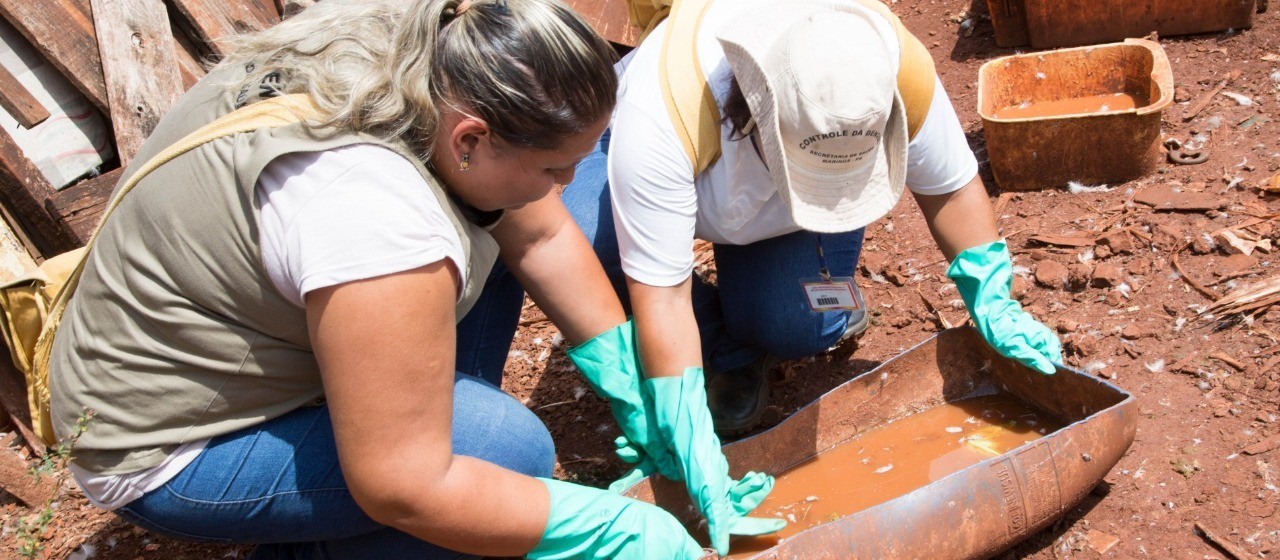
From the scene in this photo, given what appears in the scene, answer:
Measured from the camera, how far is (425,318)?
1617mm

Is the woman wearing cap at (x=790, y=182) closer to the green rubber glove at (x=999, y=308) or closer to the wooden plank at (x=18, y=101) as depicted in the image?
the green rubber glove at (x=999, y=308)

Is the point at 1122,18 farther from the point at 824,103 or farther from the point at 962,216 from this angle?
the point at 824,103

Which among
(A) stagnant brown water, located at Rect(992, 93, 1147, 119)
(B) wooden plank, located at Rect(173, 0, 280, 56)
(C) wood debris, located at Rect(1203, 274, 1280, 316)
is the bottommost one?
(C) wood debris, located at Rect(1203, 274, 1280, 316)

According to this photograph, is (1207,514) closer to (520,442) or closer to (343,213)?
(520,442)

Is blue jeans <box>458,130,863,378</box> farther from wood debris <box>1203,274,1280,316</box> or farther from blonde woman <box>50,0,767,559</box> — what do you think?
wood debris <box>1203,274,1280,316</box>

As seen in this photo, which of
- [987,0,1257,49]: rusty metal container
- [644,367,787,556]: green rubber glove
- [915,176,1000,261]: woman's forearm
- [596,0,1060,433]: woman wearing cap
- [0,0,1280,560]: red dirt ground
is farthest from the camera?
[987,0,1257,49]: rusty metal container

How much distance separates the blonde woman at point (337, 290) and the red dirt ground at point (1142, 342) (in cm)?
105

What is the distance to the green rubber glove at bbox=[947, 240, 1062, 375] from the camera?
2.59m

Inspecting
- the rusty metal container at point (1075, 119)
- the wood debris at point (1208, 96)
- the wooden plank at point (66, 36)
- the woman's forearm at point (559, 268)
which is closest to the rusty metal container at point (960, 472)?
the woman's forearm at point (559, 268)

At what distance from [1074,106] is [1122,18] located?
2.24 ft

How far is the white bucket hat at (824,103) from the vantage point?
1.97 metres

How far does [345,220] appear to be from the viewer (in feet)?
5.15

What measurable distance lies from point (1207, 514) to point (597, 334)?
1.53 m

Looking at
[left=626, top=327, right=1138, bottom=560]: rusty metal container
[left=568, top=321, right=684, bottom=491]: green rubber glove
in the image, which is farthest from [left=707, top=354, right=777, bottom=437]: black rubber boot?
[left=568, top=321, right=684, bottom=491]: green rubber glove
